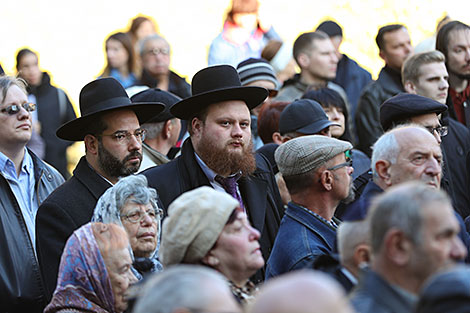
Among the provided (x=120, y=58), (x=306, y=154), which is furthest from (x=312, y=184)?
(x=120, y=58)

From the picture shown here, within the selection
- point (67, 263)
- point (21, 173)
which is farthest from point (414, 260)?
point (21, 173)

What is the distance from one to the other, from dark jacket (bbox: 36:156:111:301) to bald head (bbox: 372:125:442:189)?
1848 millimetres

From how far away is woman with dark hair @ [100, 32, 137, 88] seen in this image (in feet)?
36.4

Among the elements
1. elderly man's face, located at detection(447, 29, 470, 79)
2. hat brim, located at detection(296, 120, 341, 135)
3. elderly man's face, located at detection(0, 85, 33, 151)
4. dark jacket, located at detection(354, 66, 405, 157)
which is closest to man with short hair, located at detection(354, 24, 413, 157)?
dark jacket, located at detection(354, 66, 405, 157)

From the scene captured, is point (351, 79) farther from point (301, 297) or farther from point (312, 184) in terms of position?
point (301, 297)

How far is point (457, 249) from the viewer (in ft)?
10.4

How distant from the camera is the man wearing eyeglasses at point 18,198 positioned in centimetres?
582

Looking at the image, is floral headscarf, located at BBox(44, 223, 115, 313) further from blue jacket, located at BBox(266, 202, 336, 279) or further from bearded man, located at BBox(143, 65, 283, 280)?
bearded man, located at BBox(143, 65, 283, 280)

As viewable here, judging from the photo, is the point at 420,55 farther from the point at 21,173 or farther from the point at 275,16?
the point at 275,16

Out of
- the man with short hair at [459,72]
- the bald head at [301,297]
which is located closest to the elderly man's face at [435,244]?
the bald head at [301,297]

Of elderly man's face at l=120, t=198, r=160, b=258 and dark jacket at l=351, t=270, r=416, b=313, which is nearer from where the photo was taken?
dark jacket at l=351, t=270, r=416, b=313

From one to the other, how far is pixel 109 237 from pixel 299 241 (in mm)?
1172

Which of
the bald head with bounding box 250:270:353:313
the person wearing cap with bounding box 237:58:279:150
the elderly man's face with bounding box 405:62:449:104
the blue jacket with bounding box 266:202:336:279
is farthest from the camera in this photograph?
the person wearing cap with bounding box 237:58:279:150

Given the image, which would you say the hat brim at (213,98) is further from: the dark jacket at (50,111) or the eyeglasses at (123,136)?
the dark jacket at (50,111)
